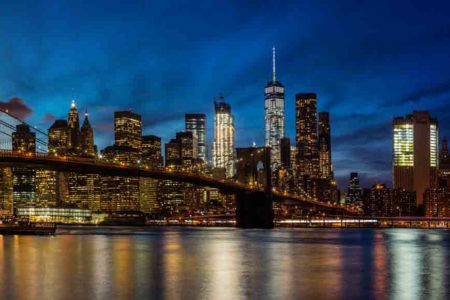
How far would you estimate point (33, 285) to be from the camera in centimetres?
3058

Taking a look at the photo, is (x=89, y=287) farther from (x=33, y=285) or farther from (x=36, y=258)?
(x=36, y=258)

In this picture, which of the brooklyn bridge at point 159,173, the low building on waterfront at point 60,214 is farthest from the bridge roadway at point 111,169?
the low building on waterfront at point 60,214

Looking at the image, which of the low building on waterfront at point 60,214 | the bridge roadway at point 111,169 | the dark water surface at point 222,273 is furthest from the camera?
the low building on waterfront at point 60,214

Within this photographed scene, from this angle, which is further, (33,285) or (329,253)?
(329,253)

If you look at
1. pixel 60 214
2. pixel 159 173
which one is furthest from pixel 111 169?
pixel 60 214

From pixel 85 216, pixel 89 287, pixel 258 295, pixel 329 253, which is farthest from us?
pixel 85 216

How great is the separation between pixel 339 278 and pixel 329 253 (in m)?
16.4

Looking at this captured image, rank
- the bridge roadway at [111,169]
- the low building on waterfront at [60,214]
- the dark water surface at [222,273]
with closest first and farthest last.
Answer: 1. the dark water surface at [222,273]
2. the bridge roadway at [111,169]
3. the low building on waterfront at [60,214]

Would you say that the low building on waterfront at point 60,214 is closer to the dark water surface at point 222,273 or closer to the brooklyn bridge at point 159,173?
the brooklyn bridge at point 159,173

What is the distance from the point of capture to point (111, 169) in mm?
82750

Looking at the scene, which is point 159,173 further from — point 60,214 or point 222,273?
point 60,214

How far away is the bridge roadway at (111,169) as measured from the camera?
236ft

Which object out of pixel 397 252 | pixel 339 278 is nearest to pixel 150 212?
pixel 397 252

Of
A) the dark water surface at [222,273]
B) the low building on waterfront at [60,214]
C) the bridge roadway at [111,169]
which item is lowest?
the low building on waterfront at [60,214]
